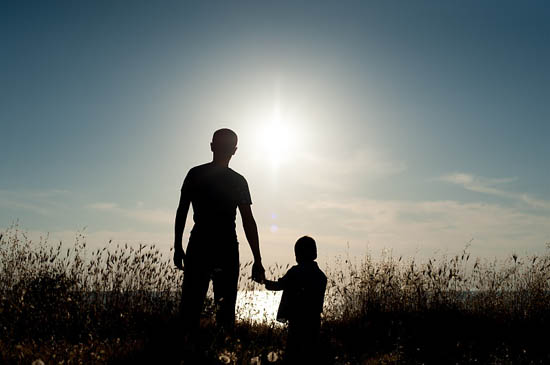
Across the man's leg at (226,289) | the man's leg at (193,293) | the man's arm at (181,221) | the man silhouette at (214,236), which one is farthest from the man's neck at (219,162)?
the man's leg at (193,293)

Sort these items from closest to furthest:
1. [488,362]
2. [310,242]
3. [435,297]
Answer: [310,242] < [488,362] < [435,297]

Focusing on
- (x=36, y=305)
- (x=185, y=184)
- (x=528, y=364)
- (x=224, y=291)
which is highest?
(x=185, y=184)

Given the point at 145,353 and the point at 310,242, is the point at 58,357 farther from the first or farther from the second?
the point at 310,242

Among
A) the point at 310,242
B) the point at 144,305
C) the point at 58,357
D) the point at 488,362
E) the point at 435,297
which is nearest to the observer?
the point at 58,357

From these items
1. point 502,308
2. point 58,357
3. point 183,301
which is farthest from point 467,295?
point 58,357

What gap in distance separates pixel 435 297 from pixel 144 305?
5.67 metres

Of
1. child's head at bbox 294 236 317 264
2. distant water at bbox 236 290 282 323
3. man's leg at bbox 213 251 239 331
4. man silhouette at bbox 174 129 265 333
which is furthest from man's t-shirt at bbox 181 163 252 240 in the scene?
distant water at bbox 236 290 282 323

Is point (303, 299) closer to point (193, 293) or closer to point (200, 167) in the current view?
point (193, 293)

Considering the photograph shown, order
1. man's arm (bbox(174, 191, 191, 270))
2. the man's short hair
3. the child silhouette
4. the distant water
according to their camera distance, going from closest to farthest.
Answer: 1. the child silhouette
2. man's arm (bbox(174, 191, 191, 270))
3. the man's short hair
4. the distant water

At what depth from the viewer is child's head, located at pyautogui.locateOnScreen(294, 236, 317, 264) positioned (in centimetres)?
423

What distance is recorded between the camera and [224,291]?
4352 mm

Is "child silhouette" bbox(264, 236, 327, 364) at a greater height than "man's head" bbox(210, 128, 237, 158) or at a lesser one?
lesser

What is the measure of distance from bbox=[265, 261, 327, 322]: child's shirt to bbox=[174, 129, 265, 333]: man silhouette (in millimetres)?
276

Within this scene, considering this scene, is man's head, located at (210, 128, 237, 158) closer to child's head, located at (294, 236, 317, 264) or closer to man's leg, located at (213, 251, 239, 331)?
man's leg, located at (213, 251, 239, 331)
